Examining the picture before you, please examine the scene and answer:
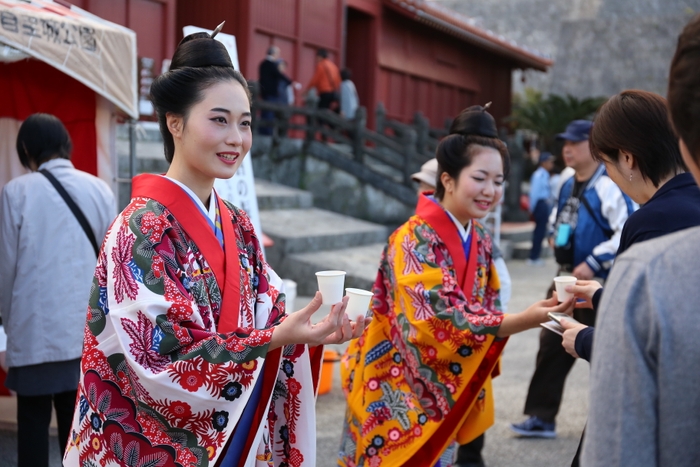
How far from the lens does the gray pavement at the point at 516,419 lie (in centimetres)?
435

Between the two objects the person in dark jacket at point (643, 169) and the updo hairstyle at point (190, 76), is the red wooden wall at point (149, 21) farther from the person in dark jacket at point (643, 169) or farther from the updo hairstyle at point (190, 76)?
the person in dark jacket at point (643, 169)

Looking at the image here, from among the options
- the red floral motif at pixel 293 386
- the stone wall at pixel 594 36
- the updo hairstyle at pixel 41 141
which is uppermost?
the stone wall at pixel 594 36

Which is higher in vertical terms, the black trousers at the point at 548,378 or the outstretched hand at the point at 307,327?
the outstretched hand at the point at 307,327

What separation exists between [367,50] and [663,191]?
13.8m

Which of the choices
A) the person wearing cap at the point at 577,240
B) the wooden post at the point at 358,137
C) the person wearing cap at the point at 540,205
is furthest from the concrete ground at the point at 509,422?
the person wearing cap at the point at 540,205

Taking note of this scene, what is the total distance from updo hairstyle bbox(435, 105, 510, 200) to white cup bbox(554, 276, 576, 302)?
2.91 ft

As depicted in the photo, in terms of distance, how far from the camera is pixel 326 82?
12680 mm

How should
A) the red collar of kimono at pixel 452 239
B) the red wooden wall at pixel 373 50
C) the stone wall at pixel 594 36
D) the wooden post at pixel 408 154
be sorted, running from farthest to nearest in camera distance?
the stone wall at pixel 594 36, the wooden post at pixel 408 154, the red wooden wall at pixel 373 50, the red collar of kimono at pixel 452 239

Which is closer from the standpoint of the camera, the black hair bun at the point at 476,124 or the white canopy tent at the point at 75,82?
the black hair bun at the point at 476,124

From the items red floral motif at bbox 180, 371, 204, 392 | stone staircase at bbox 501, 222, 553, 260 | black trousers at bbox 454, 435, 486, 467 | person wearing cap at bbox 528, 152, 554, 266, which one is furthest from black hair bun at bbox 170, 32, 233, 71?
stone staircase at bbox 501, 222, 553, 260

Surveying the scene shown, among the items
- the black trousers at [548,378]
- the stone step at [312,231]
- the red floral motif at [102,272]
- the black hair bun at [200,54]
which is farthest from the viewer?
the stone step at [312,231]

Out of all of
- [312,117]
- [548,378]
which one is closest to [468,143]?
[548,378]

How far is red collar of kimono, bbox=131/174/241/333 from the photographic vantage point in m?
2.15

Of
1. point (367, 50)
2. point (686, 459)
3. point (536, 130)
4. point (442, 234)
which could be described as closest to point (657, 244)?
point (686, 459)
